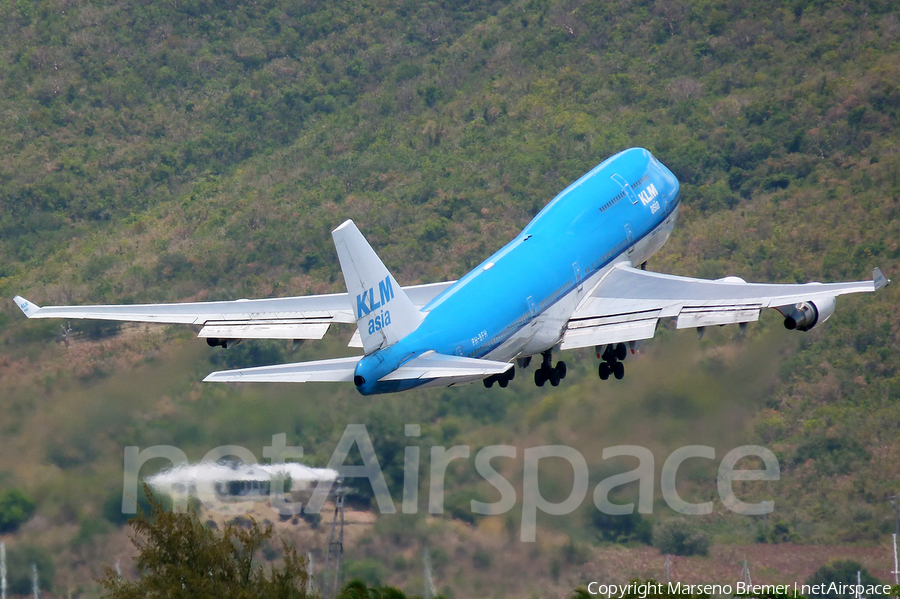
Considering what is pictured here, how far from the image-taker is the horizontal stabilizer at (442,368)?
1356 inches

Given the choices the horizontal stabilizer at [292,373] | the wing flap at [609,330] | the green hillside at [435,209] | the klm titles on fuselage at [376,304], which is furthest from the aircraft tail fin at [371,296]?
the green hillside at [435,209]

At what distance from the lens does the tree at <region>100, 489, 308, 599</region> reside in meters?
32.9

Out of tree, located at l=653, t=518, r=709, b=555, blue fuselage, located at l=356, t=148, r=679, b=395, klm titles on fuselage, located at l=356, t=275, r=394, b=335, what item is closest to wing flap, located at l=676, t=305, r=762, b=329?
blue fuselage, located at l=356, t=148, r=679, b=395

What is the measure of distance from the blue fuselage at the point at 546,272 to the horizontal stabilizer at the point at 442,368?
9.2 inches

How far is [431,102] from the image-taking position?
9056cm

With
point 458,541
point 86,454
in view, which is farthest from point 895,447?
point 86,454

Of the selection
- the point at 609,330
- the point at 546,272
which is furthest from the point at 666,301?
the point at 546,272

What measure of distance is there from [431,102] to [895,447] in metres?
41.5

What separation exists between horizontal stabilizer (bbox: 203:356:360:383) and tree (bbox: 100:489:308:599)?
3.56 metres

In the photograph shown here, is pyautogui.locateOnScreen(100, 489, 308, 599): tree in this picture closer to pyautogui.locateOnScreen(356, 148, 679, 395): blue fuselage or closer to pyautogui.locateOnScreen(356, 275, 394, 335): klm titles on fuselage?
pyautogui.locateOnScreen(356, 148, 679, 395): blue fuselage

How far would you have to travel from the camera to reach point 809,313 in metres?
40.0

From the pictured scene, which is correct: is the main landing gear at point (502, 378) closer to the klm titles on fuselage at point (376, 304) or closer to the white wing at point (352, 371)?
the white wing at point (352, 371)

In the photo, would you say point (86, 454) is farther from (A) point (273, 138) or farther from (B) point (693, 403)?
(A) point (273, 138)

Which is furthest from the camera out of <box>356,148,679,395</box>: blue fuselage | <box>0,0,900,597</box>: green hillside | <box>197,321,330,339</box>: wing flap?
<box>0,0,900,597</box>: green hillside
